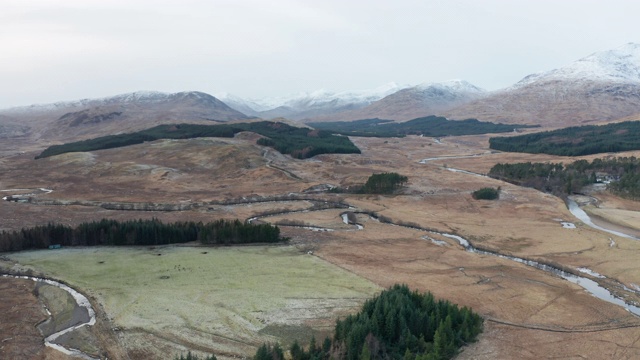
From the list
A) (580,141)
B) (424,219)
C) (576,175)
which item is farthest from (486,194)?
(580,141)

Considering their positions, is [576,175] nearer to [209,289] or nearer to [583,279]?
[583,279]

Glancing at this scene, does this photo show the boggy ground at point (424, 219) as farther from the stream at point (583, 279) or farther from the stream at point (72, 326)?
the stream at point (72, 326)

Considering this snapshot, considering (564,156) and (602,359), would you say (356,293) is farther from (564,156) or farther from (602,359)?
(564,156)

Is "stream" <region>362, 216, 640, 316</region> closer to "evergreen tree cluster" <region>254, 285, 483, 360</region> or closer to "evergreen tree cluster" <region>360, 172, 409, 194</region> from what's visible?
"evergreen tree cluster" <region>254, 285, 483, 360</region>

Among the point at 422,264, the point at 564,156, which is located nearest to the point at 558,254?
the point at 422,264

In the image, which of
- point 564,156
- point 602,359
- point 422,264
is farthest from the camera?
point 564,156

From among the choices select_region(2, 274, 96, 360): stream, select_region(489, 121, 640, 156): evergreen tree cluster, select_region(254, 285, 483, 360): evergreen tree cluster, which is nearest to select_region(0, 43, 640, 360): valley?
select_region(2, 274, 96, 360): stream
